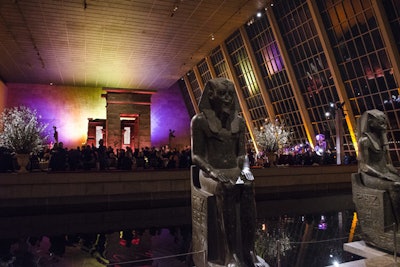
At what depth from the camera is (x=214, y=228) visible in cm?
371

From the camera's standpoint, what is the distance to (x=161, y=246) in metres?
5.84

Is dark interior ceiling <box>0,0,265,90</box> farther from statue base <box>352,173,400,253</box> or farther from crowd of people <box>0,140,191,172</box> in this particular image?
statue base <box>352,173,400,253</box>

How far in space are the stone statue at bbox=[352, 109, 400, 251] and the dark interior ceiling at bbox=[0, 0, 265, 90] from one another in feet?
36.5

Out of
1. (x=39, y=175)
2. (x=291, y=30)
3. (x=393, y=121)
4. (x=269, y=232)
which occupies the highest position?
(x=291, y=30)

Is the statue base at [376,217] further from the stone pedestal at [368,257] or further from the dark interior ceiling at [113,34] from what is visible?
the dark interior ceiling at [113,34]

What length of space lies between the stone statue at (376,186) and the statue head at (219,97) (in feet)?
8.34

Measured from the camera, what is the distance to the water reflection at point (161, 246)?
16.1 ft

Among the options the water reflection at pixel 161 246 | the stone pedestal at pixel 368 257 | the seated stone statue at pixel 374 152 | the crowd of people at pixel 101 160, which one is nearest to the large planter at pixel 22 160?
the crowd of people at pixel 101 160

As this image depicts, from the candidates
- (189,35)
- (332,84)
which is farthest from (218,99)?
(332,84)

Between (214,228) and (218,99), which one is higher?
(218,99)

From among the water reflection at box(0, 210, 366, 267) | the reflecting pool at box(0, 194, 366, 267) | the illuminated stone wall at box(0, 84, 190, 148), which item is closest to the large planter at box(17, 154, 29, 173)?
the reflecting pool at box(0, 194, 366, 267)

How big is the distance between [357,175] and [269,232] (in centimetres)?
219

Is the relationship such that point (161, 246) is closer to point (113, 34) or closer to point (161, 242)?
point (161, 242)

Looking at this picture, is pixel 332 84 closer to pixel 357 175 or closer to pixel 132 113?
pixel 132 113
